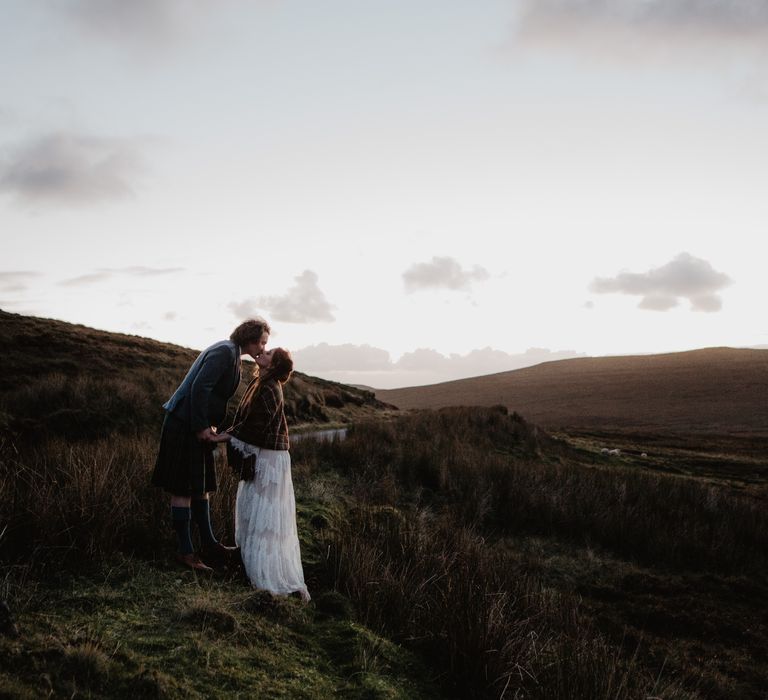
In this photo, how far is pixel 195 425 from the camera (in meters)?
4.98

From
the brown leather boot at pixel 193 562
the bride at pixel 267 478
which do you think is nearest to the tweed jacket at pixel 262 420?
the bride at pixel 267 478

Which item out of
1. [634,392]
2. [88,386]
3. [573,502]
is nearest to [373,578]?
[573,502]

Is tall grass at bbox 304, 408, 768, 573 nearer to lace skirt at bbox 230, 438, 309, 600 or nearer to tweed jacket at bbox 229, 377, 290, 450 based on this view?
lace skirt at bbox 230, 438, 309, 600

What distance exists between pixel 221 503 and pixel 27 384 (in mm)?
14262

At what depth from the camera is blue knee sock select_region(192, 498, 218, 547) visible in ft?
17.3

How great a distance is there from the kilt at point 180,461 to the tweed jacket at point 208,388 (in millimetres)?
98

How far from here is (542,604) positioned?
5.75m

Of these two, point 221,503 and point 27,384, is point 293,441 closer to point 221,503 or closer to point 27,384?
point 221,503

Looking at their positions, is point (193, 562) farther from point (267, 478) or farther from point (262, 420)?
point (262, 420)

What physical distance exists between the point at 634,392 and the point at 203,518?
66461 mm

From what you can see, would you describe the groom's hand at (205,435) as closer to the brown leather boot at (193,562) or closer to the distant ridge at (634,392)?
the brown leather boot at (193,562)

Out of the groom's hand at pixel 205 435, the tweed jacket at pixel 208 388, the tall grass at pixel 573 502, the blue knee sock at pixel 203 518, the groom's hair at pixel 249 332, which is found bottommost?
the tall grass at pixel 573 502

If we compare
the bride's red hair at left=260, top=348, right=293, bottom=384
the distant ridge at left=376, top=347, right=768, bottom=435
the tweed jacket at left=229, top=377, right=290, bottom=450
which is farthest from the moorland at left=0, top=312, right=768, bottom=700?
the distant ridge at left=376, top=347, right=768, bottom=435

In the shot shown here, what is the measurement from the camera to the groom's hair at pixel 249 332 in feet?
16.9
